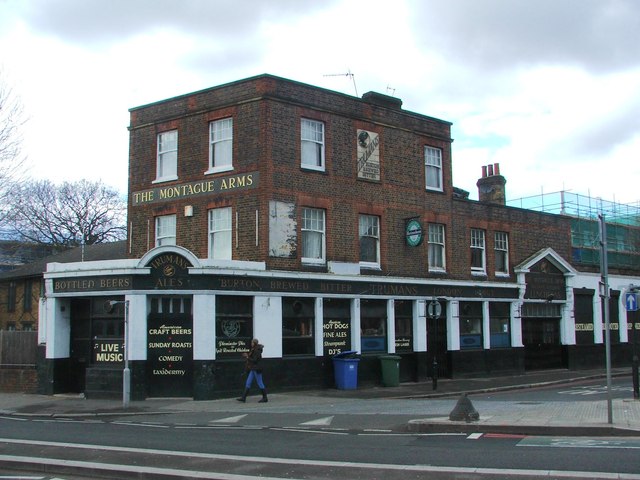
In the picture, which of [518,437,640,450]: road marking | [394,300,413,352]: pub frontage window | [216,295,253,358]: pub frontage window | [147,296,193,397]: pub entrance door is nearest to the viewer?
[518,437,640,450]: road marking

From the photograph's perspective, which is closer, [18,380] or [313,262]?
[313,262]

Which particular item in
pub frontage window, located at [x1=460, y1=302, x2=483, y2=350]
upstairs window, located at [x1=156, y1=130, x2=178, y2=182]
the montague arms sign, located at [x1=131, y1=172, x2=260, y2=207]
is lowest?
pub frontage window, located at [x1=460, y1=302, x2=483, y2=350]

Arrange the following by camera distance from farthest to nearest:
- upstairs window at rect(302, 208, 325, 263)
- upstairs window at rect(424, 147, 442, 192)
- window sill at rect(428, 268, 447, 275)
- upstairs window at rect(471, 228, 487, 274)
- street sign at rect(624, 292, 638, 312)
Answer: upstairs window at rect(471, 228, 487, 274)
upstairs window at rect(424, 147, 442, 192)
window sill at rect(428, 268, 447, 275)
upstairs window at rect(302, 208, 325, 263)
street sign at rect(624, 292, 638, 312)

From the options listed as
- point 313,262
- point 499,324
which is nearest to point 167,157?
point 313,262

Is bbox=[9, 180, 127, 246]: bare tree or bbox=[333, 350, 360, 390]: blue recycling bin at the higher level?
bbox=[9, 180, 127, 246]: bare tree

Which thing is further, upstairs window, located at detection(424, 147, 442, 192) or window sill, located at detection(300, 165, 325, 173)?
upstairs window, located at detection(424, 147, 442, 192)

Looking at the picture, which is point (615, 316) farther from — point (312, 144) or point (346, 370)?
point (312, 144)

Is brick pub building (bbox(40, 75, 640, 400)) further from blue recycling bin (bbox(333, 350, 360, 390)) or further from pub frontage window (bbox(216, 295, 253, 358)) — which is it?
blue recycling bin (bbox(333, 350, 360, 390))

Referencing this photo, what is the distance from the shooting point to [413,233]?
84.5ft

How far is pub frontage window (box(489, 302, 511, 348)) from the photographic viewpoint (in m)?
29.4

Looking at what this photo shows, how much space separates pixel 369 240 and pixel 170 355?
8385 millimetres

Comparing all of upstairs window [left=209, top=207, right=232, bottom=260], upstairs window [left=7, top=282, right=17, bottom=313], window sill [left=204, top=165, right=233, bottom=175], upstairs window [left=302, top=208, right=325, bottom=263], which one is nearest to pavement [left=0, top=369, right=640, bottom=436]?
upstairs window [left=302, top=208, right=325, bottom=263]

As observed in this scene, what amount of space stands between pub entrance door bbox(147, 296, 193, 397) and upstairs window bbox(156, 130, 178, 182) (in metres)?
5.92

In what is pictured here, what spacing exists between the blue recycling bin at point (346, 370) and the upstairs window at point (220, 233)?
4.92 metres
